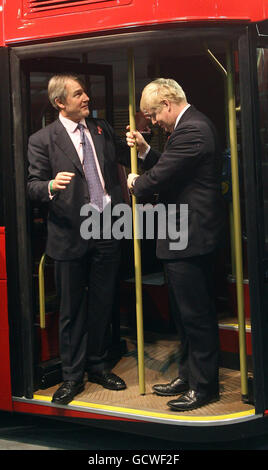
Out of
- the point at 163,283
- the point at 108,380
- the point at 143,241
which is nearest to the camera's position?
the point at 108,380

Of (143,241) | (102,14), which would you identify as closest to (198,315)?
(102,14)

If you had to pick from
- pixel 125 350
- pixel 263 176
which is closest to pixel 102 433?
pixel 125 350

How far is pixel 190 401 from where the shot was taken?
3.87 m

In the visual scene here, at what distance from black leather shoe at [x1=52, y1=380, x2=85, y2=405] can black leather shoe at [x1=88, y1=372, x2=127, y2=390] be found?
0.14 m

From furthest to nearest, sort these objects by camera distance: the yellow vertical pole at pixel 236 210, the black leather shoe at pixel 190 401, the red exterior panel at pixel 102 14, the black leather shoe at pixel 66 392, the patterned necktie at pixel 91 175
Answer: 1. the patterned necktie at pixel 91 175
2. the black leather shoe at pixel 66 392
3. the black leather shoe at pixel 190 401
4. the yellow vertical pole at pixel 236 210
5. the red exterior panel at pixel 102 14

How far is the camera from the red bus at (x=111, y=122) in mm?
3605

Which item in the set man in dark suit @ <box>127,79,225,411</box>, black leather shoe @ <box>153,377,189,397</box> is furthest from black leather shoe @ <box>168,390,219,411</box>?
black leather shoe @ <box>153,377,189,397</box>

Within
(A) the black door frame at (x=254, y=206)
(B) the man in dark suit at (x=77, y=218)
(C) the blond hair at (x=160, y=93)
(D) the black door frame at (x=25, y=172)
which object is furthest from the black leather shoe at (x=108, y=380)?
(C) the blond hair at (x=160, y=93)

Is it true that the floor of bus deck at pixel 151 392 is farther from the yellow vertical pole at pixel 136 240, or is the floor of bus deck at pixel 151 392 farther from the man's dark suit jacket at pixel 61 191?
the man's dark suit jacket at pixel 61 191

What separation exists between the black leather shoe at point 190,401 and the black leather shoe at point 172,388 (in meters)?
0.13

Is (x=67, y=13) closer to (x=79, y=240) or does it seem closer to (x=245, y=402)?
(x=79, y=240)

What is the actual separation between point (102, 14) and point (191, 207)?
1.01 meters

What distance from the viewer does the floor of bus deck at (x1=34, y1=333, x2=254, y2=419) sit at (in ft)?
12.6

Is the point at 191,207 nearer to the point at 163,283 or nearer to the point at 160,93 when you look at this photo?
the point at 160,93
